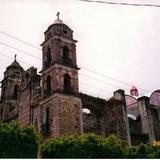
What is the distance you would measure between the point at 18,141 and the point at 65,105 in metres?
7.84

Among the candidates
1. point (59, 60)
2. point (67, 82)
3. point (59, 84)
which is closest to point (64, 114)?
point (59, 84)

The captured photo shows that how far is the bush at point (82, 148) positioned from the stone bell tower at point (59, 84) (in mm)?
4343

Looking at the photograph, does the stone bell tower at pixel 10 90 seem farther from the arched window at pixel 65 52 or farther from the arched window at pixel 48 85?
the arched window at pixel 65 52

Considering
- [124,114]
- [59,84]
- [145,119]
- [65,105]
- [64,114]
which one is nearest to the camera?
[64,114]

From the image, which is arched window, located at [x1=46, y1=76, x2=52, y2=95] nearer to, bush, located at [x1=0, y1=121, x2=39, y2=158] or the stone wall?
the stone wall

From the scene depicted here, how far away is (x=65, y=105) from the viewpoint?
26.3 meters

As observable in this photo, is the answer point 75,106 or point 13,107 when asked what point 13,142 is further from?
point 13,107

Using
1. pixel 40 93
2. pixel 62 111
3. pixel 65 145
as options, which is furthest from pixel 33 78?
pixel 65 145

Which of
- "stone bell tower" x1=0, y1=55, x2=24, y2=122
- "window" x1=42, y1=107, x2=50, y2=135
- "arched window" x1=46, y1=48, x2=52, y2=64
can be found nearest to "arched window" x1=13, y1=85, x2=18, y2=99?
"stone bell tower" x1=0, y1=55, x2=24, y2=122

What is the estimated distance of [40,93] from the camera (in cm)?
2939

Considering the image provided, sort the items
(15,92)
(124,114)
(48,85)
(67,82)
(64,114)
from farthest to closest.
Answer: (15,92) → (124,114) → (48,85) → (67,82) → (64,114)

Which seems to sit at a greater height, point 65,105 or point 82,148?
point 65,105

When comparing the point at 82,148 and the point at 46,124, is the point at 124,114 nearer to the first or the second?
the point at 46,124

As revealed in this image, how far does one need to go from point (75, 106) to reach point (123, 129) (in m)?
5.48
